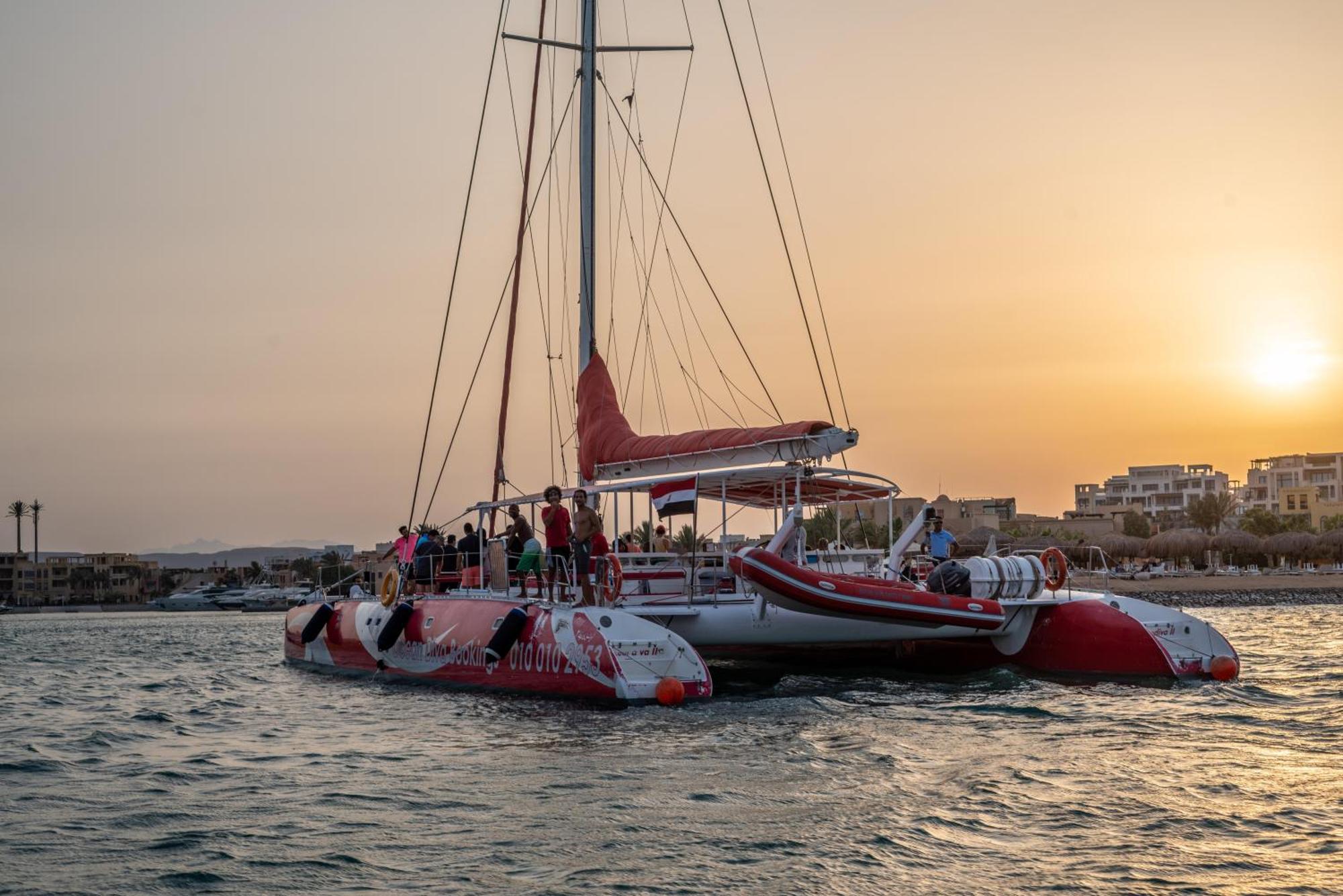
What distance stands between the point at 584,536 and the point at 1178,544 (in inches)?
2633

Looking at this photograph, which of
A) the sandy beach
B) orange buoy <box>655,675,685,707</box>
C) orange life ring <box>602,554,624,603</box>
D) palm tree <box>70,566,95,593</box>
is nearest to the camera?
orange buoy <box>655,675,685,707</box>

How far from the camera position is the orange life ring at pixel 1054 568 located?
50.8ft

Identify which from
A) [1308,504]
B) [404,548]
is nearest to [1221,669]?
[404,548]

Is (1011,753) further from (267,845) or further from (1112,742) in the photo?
(267,845)

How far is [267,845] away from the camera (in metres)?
7.40

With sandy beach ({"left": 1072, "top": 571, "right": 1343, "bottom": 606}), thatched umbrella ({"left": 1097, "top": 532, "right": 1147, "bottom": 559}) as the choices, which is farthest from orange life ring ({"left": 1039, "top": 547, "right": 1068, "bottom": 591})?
thatched umbrella ({"left": 1097, "top": 532, "right": 1147, "bottom": 559})

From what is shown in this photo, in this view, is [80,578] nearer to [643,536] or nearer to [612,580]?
[643,536]

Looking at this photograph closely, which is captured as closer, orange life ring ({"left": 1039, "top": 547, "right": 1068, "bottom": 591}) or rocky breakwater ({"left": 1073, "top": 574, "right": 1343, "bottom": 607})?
orange life ring ({"left": 1039, "top": 547, "right": 1068, "bottom": 591})

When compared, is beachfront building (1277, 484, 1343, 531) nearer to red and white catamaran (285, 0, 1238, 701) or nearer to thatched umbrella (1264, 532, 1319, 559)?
thatched umbrella (1264, 532, 1319, 559)

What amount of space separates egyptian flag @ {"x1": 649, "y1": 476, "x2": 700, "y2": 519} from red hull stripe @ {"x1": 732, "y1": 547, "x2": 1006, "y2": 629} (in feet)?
6.05

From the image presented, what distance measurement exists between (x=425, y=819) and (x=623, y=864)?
1773 millimetres

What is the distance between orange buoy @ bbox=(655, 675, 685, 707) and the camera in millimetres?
12820

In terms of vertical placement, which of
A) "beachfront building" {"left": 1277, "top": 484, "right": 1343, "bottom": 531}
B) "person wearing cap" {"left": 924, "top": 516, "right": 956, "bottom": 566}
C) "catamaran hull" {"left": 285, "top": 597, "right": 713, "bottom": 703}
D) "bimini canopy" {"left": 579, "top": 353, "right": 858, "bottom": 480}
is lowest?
"catamaran hull" {"left": 285, "top": 597, "right": 713, "bottom": 703}

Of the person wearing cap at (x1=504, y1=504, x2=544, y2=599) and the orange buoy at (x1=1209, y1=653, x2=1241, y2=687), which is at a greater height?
the person wearing cap at (x1=504, y1=504, x2=544, y2=599)
